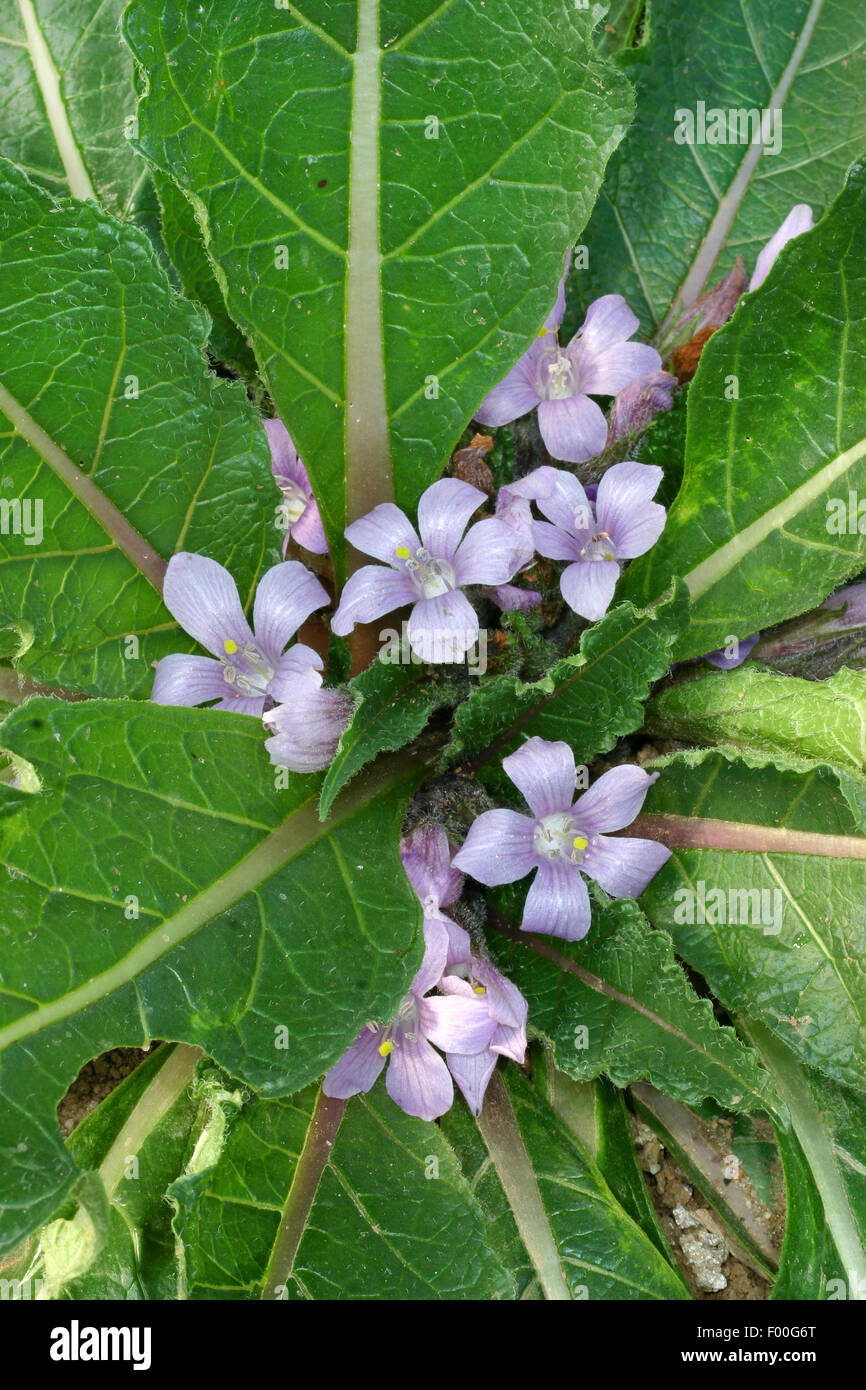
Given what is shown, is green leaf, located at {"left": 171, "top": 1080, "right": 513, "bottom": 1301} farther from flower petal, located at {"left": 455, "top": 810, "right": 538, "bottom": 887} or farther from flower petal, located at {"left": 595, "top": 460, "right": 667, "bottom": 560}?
flower petal, located at {"left": 595, "top": 460, "right": 667, "bottom": 560}

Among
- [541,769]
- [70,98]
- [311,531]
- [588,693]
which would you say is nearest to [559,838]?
[541,769]

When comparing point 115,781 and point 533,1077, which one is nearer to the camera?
point 115,781

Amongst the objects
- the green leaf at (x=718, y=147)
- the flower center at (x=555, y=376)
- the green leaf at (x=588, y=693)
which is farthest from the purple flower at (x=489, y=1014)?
the green leaf at (x=718, y=147)

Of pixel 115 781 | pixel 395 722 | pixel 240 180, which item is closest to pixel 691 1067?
pixel 395 722

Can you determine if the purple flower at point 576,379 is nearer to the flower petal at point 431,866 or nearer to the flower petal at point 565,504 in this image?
the flower petal at point 565,504

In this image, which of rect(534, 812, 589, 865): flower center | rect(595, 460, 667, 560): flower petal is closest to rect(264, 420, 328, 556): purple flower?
rect(595, 460, 667, 560): flower petal

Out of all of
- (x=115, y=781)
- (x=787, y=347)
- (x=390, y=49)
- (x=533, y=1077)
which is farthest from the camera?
(x=533, y=1077)

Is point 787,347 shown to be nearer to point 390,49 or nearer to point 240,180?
point 390,49

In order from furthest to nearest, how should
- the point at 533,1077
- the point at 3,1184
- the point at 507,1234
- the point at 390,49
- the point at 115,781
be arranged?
1. the point at 533,1077
2. the point at 507,1234
3. the point at 390,49
4. the point at 115,781
5. the point at 3,1184
